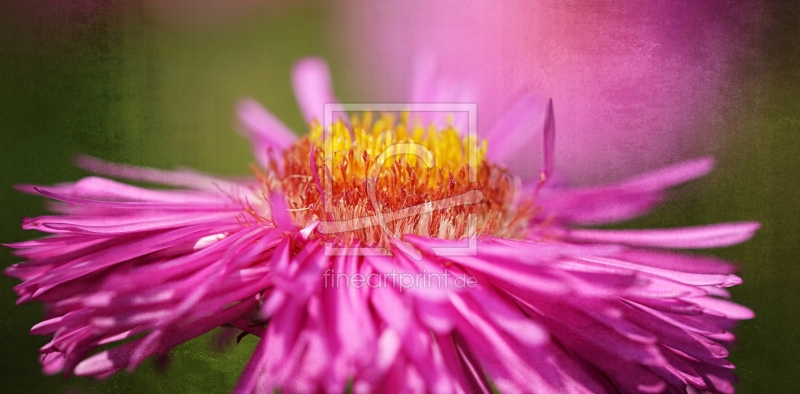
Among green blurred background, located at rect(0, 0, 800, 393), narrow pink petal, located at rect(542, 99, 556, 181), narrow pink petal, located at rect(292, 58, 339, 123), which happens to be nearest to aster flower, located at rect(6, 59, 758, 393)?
narrow pink petal, located at rect(542, 99, 556, 181)

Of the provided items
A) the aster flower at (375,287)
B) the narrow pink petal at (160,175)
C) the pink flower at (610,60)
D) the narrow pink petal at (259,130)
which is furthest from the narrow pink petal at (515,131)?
the narrow pink petal at (160,175)

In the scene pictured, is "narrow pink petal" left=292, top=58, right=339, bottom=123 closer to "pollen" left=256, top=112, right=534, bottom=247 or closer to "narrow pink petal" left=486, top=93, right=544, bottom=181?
"pollen" left=256, top=112, right=534, bottom=247

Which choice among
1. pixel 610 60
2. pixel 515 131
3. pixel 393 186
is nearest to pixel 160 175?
pixel 393 186

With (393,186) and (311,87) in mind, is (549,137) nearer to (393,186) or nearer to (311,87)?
(393,186)

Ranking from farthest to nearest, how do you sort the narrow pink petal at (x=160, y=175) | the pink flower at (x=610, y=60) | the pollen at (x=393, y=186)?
the pink flower at (x=610, y=60) < the narrow pink petal at (x=160, y=175) < the pollen at (x=393, y=186)

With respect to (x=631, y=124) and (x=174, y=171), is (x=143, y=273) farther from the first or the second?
(x=631, y=124)

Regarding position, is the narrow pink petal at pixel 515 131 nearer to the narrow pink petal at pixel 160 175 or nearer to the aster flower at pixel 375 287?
the aster flower at pixel 375 287

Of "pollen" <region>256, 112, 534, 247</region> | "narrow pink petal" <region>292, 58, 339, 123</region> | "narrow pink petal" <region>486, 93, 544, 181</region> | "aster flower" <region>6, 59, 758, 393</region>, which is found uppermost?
"narrow pink petal" <region>292, 58, 339, 123</region>
